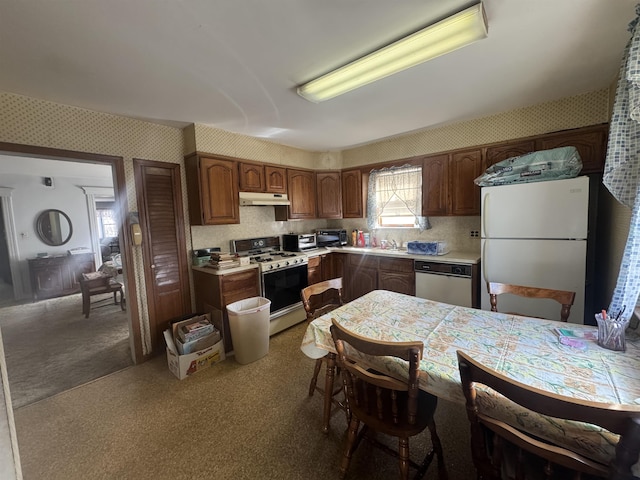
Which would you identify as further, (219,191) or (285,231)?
(285,231)

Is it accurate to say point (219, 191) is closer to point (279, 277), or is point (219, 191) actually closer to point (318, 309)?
point (279, 277)

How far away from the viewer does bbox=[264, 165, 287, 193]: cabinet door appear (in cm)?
350

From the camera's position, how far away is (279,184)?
3646mm

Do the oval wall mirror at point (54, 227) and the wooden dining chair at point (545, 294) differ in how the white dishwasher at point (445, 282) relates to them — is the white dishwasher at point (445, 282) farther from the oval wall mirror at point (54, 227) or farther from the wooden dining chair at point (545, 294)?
the oval wall mirror at point (54, 227)

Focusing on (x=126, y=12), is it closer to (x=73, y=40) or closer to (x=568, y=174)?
(x=73, y=40)

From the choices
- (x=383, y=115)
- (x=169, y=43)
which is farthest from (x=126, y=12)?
(x=383, y=115)

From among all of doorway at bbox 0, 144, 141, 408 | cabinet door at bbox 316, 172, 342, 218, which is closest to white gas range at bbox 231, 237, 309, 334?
cabinet door at bbox 316, 172, 342, 218

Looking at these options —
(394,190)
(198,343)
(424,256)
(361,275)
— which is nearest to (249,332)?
(198,343)

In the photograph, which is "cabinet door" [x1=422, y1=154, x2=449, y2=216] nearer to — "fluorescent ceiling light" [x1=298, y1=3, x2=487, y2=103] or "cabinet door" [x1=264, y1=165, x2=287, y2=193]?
"fluorescent ceiling light" [x1=298, y1=3, x2=487, y2=103]

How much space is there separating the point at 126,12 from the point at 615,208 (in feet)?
12.1

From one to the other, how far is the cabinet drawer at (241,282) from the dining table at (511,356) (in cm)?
145

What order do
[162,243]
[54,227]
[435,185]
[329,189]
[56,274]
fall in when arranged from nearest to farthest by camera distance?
[162,243] < [435,185] < [329,189] < [56,274] < [54,227]

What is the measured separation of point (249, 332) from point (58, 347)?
2.51 metres

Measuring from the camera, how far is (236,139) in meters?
3.18
